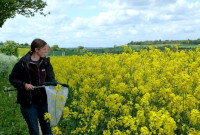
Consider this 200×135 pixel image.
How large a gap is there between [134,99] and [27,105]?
322 cm

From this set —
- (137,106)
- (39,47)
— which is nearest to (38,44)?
(39,47)

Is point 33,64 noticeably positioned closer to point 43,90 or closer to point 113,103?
point 43,90

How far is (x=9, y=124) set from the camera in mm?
7043

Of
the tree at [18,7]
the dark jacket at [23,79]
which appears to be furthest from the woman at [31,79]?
the tree at [18,7]

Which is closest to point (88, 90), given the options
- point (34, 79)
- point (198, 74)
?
point (34, 79)

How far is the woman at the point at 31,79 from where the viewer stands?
435cm

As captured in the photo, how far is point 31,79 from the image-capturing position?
4492 millimetres

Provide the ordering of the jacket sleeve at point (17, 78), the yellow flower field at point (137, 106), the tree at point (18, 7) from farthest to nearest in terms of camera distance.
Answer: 1. the tree at point (18, 7)
2. the yellow flower field at point (137, 106)
3. the jacket sleeve at point (17, 78)

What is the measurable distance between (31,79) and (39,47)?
584 mm

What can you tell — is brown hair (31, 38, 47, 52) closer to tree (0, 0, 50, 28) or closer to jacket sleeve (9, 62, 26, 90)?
jacket sleeve (9, 62, 26, 90)

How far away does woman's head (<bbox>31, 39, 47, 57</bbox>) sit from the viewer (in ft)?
14.3

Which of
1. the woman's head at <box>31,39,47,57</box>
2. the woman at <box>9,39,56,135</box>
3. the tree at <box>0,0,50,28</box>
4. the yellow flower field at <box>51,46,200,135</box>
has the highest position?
the tree at <box>0,0,50,28</box>

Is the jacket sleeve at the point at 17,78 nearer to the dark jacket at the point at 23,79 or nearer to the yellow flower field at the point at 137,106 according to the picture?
the dark jacket at the point at 23,79

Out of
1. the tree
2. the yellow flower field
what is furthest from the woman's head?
the tree
